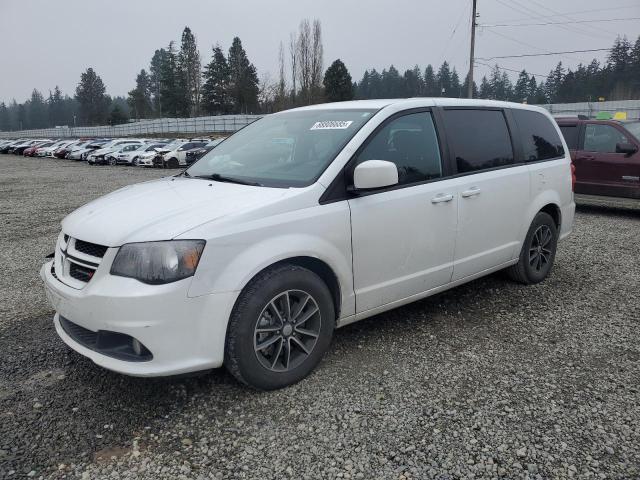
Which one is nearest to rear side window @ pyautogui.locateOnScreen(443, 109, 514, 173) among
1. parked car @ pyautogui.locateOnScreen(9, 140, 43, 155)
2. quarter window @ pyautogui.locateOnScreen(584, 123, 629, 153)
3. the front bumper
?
the front bumper

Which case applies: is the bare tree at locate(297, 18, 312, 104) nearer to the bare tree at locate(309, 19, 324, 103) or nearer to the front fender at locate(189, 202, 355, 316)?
the bare tree at locate(309, 19, 324, 103)

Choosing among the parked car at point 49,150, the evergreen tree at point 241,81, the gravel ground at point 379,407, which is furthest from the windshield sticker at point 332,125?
the evergreen tree at point 241,81

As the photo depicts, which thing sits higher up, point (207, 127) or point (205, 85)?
point (205, 85)

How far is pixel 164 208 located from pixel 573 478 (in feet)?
8.51

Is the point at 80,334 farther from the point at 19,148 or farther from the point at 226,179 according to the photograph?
the point at 19,148

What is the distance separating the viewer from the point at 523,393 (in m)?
3.18

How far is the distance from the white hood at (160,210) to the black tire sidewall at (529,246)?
113 inches

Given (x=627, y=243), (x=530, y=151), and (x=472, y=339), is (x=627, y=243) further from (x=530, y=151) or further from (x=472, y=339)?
(x=472, y=339)

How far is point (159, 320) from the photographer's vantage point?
270 cm

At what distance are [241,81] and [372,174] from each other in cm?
7255

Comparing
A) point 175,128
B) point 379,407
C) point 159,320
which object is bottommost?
point 379,407

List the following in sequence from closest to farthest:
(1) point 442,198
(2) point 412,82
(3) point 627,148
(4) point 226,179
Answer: (4) point 226,179, (1) point 442,198, (3) point 627,148, (2) point 412,82

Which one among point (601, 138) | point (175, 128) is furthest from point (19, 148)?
point (601, 138)

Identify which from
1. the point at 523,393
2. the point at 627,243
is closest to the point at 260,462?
the point at 523,393
